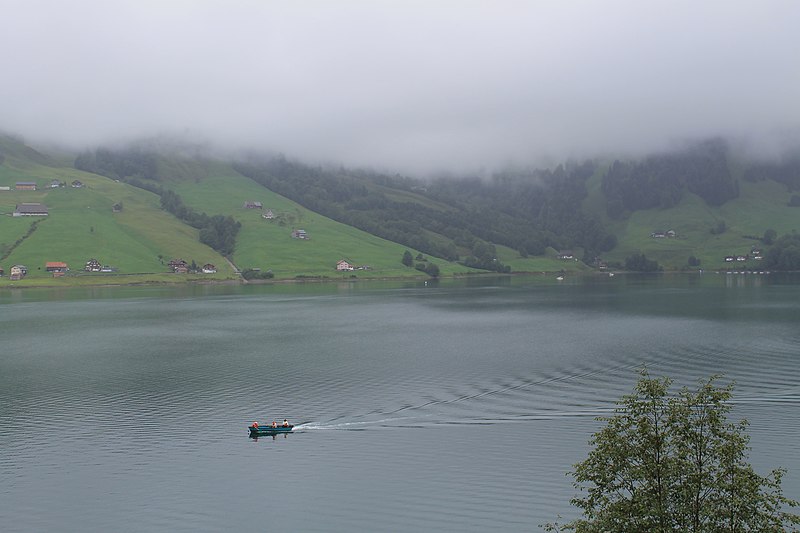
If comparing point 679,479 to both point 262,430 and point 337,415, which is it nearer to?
point 262,430

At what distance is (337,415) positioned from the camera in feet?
241

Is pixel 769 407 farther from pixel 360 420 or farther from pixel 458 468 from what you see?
pixel 360 420

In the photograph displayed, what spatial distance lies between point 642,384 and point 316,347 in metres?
94.4

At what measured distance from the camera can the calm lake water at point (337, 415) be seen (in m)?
49.9

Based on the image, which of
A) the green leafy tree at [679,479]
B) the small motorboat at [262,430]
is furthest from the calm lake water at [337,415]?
the green leafy tree at [679,479]

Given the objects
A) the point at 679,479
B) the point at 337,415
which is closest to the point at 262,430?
the point at 337,415

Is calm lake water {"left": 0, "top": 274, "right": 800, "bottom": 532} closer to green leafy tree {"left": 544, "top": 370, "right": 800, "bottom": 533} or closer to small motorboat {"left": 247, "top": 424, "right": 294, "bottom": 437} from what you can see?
small motorboat {"left": 247, "top": 424, "right": 294, "bottom": 437}

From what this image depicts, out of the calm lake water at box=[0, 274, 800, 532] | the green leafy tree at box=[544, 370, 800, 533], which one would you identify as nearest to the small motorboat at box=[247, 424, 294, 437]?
the calm lake water at box=[0, 274, 800, 532]

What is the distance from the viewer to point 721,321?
14800cm

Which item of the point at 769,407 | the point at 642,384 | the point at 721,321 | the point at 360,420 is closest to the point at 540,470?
the point at 360,420

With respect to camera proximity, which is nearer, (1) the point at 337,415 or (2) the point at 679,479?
(2) the point at 679,479

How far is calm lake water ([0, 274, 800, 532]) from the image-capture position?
49875mm

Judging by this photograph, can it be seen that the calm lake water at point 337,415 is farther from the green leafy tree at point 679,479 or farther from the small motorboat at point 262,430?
the green leafy tree at point 679,479

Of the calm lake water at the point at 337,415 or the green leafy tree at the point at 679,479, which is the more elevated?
the green leafy tree at the point at 679,479
